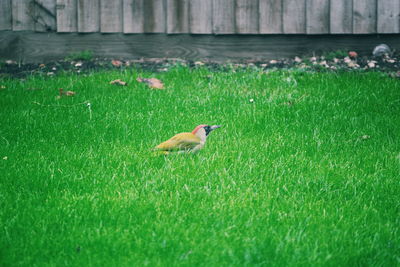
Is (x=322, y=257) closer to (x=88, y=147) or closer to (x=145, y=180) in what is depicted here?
(x=145, y=180)

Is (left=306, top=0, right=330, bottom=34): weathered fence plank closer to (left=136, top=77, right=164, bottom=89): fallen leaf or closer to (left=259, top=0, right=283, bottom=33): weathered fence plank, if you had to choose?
(left=259, top=0, right=283, bottom=33): weathered fence plank

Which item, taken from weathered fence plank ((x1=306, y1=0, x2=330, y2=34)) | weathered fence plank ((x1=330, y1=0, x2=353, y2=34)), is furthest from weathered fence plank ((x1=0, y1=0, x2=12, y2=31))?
weathered fence plank ((x1=330, y1=0, x2=353, y2=34))

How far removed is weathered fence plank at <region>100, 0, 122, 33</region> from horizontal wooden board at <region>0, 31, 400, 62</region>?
0.12 meters

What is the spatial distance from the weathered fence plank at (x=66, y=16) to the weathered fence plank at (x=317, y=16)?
327cm

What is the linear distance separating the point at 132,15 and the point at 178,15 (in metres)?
0.65

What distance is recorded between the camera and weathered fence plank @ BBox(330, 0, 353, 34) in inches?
291

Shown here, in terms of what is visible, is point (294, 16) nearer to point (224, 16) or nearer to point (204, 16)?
point (224, 16)

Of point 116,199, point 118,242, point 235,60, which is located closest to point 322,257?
point 118,242

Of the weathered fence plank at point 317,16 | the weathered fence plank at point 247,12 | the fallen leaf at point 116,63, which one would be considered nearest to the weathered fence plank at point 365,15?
the weathered fence plank at point 317,16

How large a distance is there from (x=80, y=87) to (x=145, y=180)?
9.27 ft

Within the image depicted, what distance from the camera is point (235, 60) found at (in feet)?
25.2

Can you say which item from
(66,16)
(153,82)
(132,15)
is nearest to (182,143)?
(153,82)

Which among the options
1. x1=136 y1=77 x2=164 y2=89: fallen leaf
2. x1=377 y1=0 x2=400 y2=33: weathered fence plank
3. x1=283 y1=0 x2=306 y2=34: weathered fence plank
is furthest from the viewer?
x1=283 y1=0 x2=306 y2=34: weathered fence plank

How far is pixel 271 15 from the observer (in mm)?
7500
